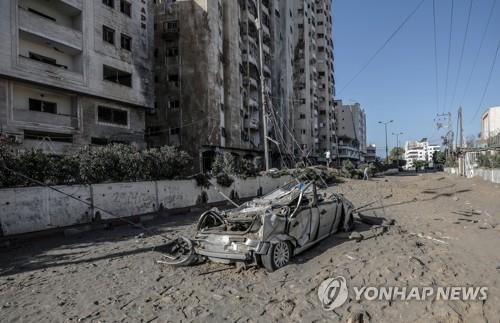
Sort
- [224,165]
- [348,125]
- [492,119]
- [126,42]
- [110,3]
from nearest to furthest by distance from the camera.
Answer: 1. [224,165]
2. [110,3]
3. [126,42]
4. [492,119]
5. [348,125]

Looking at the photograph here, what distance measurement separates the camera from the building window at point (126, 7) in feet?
90.4

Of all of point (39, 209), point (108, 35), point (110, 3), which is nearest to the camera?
point (39, 209)

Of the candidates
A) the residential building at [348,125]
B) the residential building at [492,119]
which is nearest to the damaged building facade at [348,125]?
the residential building at [348,125]

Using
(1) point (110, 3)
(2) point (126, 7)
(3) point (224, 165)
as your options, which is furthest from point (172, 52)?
(3) point (224, 165)

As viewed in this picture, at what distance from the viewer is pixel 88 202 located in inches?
461

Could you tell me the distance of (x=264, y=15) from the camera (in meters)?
50.2

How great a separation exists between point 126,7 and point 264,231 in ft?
94.7

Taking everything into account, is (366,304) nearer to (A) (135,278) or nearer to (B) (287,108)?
(A) (135,278)

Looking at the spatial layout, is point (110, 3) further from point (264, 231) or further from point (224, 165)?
point (264, 231)

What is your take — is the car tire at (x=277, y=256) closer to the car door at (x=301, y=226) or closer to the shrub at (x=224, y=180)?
the car door at (x=301, y=226)

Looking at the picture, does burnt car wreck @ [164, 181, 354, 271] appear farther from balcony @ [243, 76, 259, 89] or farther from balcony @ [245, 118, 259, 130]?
balcony @ [243, 76, 259, 89]

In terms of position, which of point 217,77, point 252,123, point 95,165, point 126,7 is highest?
point 126,7

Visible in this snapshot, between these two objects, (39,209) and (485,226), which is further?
(39,209)

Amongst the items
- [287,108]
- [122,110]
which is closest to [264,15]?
[287,108]
